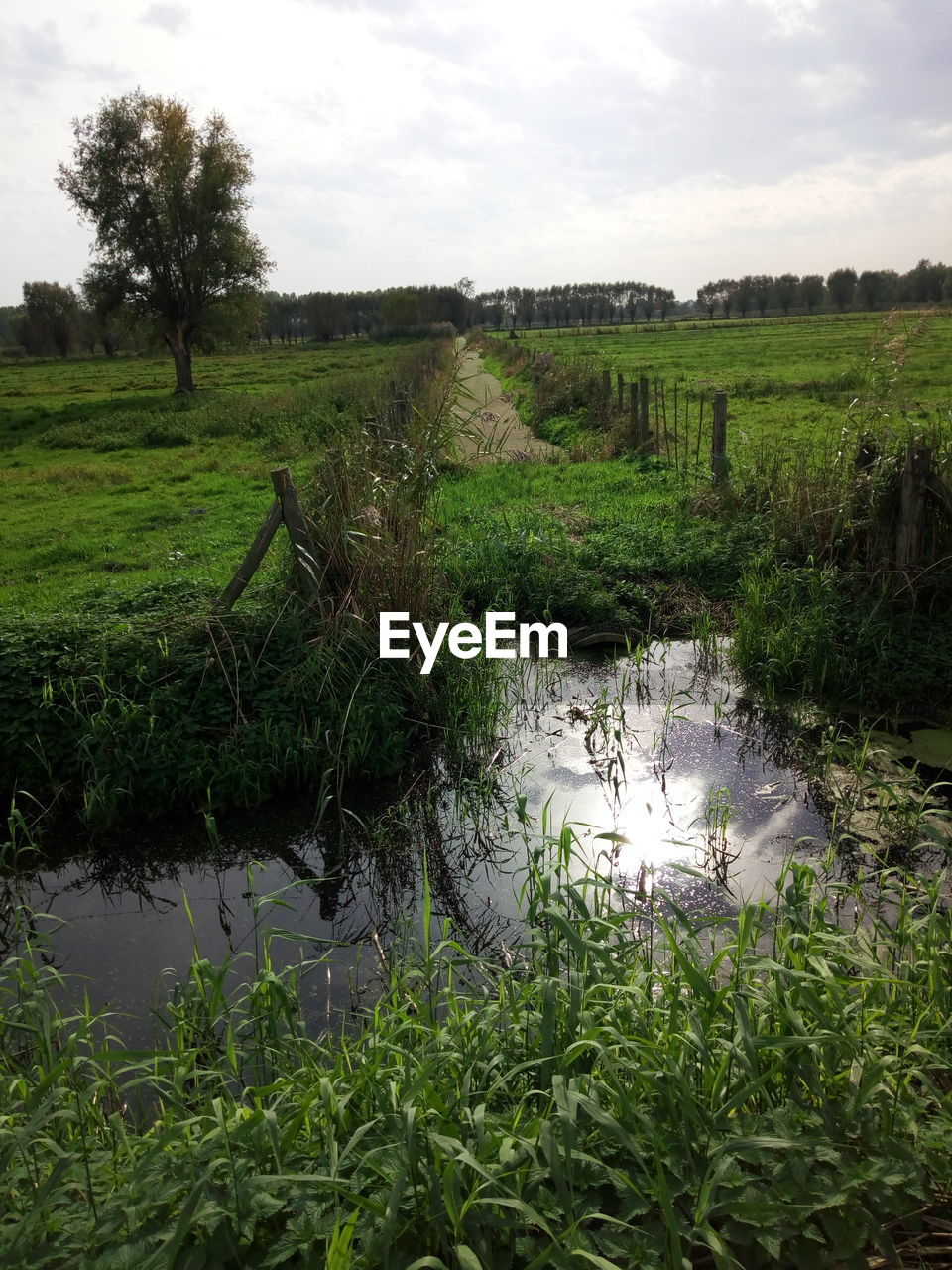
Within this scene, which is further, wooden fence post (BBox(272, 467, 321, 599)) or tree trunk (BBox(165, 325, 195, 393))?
tree trunk (BBox(165, 325, 195, 393))

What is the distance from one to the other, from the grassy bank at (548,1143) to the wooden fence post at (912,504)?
492cm

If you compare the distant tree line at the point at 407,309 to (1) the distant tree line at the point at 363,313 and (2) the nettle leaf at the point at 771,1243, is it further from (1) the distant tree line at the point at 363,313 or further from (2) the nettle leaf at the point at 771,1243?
(2) the nettle leaf at the point at 771,1243

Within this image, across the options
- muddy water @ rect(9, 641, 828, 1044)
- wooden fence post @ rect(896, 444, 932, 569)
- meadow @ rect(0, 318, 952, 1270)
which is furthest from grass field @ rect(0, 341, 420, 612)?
wooden fence post @ rect(896, 444, 932, 569)

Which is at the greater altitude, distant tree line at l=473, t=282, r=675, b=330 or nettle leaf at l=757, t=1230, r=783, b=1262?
distant tree line at l=473, t=282, r=675, b=330

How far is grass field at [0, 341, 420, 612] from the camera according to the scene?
31.9ft

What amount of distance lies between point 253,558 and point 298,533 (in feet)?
1.32

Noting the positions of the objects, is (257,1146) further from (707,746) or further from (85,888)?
(707,746)

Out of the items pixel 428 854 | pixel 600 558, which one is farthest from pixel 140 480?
pixel 428 854

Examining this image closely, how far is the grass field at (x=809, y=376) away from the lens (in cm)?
782

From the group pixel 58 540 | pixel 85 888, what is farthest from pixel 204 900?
pixel 58 540

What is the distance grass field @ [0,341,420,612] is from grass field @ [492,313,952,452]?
547 cm

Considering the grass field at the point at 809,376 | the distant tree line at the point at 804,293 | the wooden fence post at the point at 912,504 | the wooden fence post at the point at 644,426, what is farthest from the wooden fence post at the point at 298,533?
the distant tree line at the point at 804,293

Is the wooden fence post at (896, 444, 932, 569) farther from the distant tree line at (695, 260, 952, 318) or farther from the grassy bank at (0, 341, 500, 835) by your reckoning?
the distant tree line at (695, 260, 952, 318)

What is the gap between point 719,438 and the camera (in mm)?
10773
